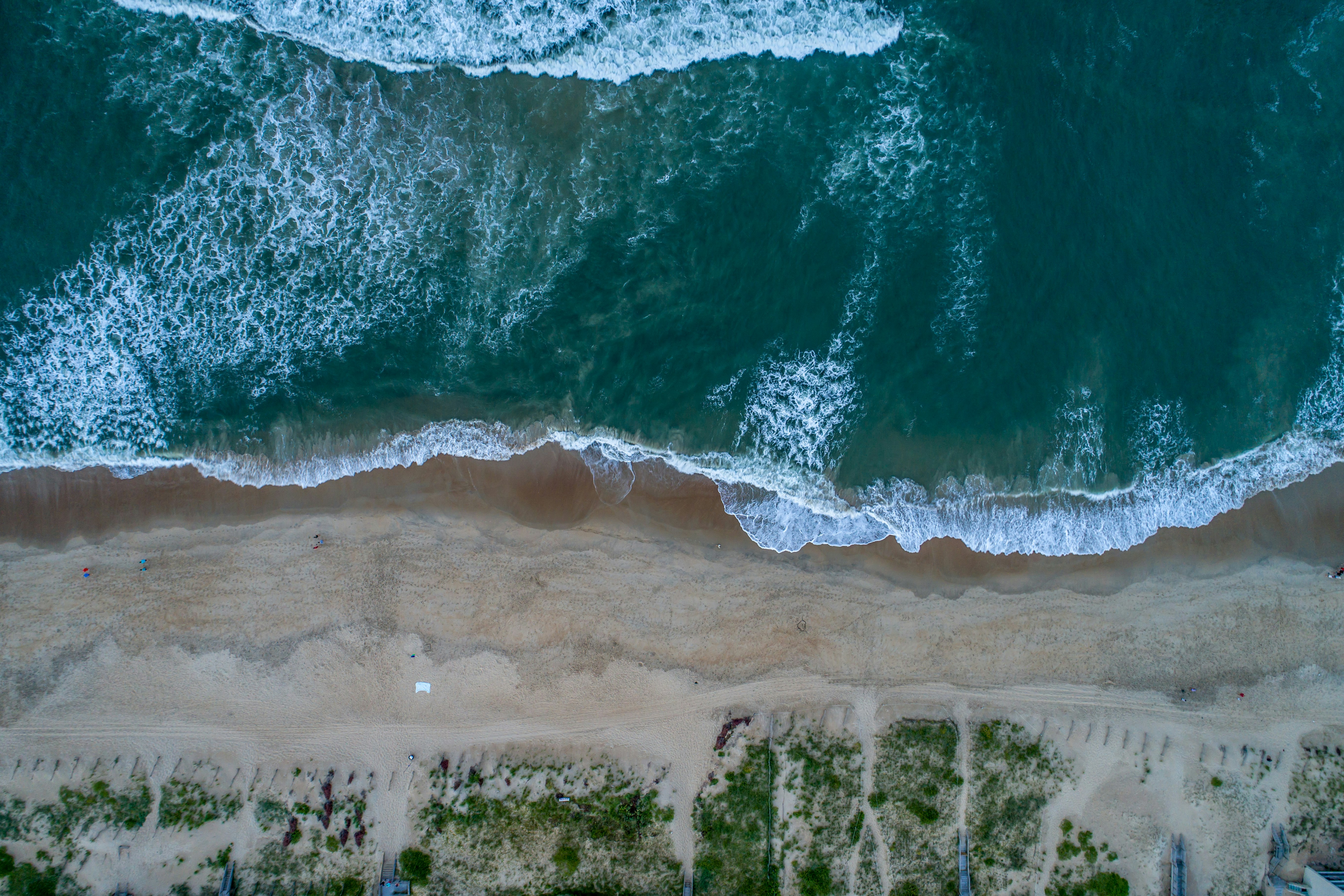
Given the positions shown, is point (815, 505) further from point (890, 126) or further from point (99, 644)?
point (99, 644)

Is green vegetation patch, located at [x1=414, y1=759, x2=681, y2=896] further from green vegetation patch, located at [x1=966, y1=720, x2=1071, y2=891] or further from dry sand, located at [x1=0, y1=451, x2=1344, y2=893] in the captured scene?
green vegetation patch, located at [x1=966, y1=720, x2=1071, y2=891]

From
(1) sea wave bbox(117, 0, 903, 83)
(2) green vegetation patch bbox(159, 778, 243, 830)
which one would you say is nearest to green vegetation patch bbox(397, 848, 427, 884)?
(2) green vegetation patch bbox(159, 778, 243, 830)

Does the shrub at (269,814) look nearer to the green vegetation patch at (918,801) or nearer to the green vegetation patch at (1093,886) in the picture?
the green vegetation patch at (918,801)

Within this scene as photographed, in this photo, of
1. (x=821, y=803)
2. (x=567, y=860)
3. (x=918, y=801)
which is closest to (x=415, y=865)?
(x=567, y=860)

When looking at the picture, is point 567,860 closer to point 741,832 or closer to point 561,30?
point 741,832

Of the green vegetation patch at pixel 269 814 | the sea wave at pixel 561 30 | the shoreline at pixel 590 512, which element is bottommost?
the green vegetation patch at pixel 269 814

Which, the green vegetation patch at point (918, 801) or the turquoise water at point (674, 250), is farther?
the turquoise water at point (674, 250)

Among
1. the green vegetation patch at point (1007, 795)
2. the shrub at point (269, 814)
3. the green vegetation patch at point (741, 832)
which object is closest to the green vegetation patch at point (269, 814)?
the shrub at point (269, 814)
